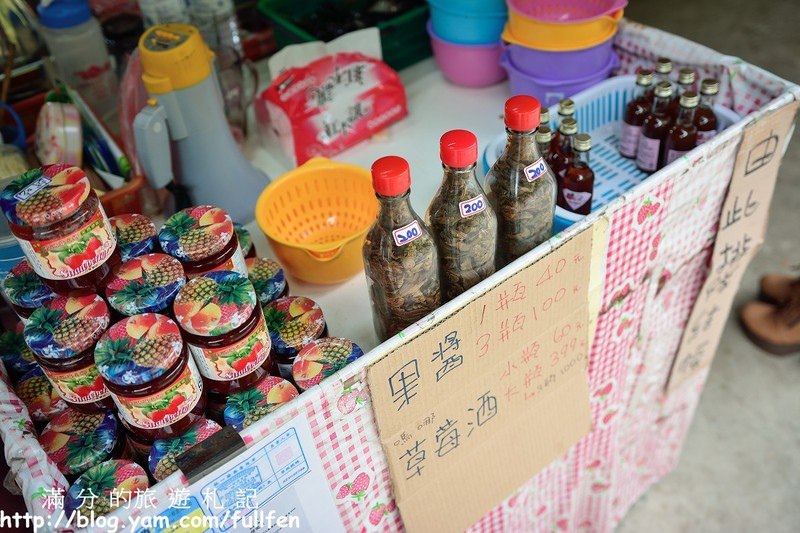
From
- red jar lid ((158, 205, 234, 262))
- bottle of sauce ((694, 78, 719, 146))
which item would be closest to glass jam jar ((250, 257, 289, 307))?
red jar lid ((158, 205, 234, 262))

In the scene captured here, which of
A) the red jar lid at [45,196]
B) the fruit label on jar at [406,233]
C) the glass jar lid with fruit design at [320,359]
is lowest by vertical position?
the glass jar lid with fruit design at [320,359]

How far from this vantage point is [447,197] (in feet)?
3.31

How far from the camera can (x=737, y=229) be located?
4.89 feet

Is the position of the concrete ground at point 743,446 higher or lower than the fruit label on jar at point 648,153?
lower

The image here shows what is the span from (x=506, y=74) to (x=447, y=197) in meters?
0.93

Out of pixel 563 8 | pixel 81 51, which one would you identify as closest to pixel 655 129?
pixel 563 8

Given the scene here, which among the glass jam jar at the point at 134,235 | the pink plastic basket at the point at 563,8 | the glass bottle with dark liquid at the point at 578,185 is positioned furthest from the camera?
the pink plastic basket at the point at 563,8

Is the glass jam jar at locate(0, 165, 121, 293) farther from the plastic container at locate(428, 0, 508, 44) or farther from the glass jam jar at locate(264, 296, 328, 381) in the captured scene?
the plastic container at locate(428, 0, 508, 44)

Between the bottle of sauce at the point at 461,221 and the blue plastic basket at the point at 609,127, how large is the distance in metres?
0.49

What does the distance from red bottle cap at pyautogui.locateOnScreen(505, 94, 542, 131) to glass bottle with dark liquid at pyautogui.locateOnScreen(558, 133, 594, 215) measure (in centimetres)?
28

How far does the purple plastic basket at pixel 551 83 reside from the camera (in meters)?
1.58

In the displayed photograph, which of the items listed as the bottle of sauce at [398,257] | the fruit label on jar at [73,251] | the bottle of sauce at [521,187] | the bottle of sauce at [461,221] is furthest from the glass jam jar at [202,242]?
the bottle of sauce at [521,187]

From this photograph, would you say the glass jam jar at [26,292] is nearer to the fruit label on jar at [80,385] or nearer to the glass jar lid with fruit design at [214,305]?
the fruit label on jar at [80,385]

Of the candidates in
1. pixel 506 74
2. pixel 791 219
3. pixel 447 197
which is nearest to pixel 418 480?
pixel 447 197
